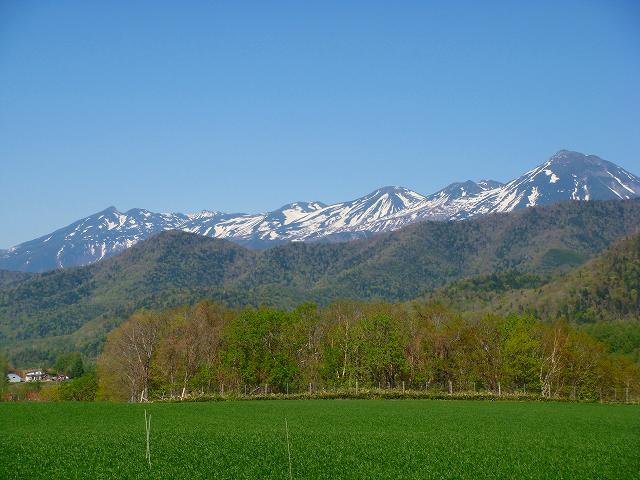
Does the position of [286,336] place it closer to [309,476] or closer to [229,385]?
[229,385]

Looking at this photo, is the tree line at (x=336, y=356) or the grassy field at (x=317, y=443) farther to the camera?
the tree line at (x=336, y=356)

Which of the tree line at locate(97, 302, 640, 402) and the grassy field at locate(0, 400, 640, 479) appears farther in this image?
the tree line at locate(97, 302, 640, 402)

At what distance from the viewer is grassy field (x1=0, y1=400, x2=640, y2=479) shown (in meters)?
31.3

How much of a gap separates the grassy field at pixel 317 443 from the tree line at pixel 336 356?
32436 millimetres

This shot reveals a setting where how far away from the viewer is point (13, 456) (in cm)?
3441

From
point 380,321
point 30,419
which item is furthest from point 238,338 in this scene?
point 30,419

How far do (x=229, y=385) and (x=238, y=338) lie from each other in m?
8.34

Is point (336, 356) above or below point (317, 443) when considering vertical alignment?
above

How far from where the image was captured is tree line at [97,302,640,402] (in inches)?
4018

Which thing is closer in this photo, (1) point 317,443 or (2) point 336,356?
(1) point 317,443

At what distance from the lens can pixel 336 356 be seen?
107 metres

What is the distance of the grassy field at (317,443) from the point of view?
31.3 metres

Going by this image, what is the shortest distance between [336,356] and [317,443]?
66918 millimetres

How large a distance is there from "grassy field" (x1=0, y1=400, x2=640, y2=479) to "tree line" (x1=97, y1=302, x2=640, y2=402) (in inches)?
1277
